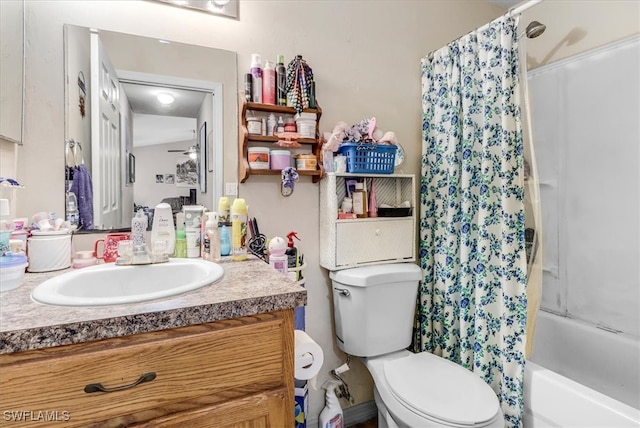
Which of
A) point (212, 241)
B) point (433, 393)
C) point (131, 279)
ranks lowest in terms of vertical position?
point (433, 393)

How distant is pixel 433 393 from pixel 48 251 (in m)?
1.40

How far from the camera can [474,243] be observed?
1.62 m

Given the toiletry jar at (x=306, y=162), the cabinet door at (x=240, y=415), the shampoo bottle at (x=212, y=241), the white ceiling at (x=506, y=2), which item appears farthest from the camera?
the white ceiling at (x=506, y=2)

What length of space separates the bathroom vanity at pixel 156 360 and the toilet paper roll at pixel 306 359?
0.43 feet

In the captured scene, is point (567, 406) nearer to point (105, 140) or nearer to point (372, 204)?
point (372, 204)

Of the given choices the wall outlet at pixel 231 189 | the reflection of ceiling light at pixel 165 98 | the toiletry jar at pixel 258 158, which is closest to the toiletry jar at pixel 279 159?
the toiletry jar at pixel 258 158

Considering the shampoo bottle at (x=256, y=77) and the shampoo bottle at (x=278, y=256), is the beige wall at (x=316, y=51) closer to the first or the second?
the shampoo bottle at (x=256, y=77)

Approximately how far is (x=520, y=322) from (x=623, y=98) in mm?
1289

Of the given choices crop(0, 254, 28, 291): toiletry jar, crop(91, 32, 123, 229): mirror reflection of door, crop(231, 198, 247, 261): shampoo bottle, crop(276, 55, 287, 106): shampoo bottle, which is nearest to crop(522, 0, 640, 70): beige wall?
crop(276, 55, 287, 106): shampoo bottle

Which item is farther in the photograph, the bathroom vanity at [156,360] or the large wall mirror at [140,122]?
the large wall mirror at [140,122]

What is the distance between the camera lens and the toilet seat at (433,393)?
1.16 metres

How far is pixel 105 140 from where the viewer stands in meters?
1.33

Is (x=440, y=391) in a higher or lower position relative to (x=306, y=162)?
lower

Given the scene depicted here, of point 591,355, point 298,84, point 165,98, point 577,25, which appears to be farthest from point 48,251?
point 577,25
